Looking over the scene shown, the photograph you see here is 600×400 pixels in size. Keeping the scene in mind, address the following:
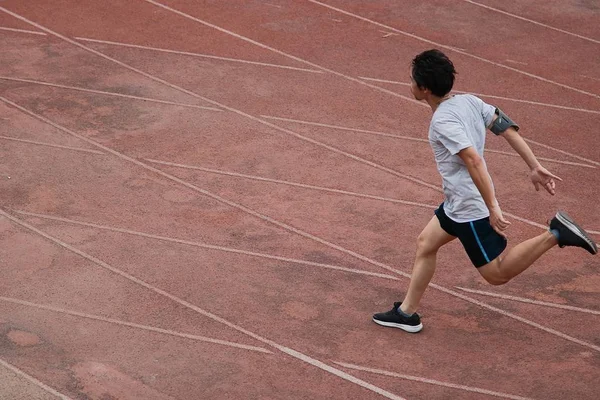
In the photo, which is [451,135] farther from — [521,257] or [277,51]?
[277,51]

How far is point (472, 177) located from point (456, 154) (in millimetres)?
164

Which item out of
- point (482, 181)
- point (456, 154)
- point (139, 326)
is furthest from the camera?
point (139, 326)

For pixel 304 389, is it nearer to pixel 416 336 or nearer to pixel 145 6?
pixel 416 336

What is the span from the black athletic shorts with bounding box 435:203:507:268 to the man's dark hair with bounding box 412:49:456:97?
0.76 metres

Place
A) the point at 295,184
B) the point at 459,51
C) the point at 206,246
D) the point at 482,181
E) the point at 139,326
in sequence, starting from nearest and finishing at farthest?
the point at 482,181 → the point at 139,326 → the point at 206,246 → the point at 295,184 → the point at 459,51

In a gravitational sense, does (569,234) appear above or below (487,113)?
below

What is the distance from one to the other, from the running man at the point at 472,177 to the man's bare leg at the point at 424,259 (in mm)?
38

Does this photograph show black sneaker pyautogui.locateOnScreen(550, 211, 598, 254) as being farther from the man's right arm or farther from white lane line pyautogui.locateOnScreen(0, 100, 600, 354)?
white lane line pyautogui.locateOnScreen(0, 100, 600, 354)

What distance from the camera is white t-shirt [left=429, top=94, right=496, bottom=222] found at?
19.3ft

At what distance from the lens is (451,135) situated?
228 inches

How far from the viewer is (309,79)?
34.5ft

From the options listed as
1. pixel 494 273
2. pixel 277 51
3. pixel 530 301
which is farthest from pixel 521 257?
pixel 277 51

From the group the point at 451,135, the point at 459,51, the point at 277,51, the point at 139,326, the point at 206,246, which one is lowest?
the point at 139,326

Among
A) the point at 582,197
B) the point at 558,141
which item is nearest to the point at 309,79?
the point at 558,141
